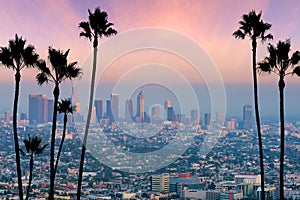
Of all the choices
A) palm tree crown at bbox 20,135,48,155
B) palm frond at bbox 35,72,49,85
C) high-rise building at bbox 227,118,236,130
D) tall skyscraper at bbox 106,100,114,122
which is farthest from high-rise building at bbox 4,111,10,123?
palm frond at bbox 35,72,49,85

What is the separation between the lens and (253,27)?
16.8 metres

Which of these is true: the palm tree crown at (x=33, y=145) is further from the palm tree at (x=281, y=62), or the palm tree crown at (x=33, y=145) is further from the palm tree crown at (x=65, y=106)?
the palm tree at (x=281, y=62)

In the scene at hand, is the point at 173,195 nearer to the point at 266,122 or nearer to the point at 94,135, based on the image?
the point at 94,135

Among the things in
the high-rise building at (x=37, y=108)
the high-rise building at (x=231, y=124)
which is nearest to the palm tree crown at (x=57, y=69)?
the high-rise building at (x=37, y=108)

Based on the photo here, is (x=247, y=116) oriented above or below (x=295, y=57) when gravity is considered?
below

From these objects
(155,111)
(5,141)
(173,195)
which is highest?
(155,111)

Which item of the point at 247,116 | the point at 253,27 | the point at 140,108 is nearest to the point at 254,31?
the point at 253,27

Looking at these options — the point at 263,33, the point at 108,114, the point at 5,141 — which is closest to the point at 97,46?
the point at 263,33

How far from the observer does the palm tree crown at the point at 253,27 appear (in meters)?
16.7

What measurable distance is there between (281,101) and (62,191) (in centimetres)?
2293

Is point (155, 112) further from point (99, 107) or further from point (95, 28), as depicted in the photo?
point (95, 28)

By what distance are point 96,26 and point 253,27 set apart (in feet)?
16.6

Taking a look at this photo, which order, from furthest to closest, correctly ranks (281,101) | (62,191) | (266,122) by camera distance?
(266,122), (62,191), (281,101)

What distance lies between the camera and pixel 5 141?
4825 cm
